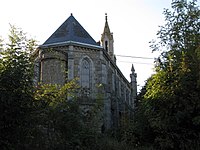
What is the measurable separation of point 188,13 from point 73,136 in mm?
10965

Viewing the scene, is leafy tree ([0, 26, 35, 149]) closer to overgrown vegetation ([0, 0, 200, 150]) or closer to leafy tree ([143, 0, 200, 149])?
overgrown vegetation ([0, 0, 200, 150])

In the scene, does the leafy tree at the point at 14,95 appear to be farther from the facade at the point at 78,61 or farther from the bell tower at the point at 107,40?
the bell tower at the point at 107,40

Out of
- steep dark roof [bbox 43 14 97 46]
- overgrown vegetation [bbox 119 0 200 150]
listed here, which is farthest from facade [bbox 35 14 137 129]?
overgrown vegetation [bbox 119 0 200 150]

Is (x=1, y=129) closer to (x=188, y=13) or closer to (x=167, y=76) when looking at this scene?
(x=167, y=76)

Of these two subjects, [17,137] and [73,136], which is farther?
[73,136]

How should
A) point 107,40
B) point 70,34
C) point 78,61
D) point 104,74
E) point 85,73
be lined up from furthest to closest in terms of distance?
point 107,40
point 70,34
point 104,74
point 85,73
point 78,61

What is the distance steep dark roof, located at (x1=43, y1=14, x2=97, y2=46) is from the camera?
3011 centimetres

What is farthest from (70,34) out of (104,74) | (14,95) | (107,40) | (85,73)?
(14,95)

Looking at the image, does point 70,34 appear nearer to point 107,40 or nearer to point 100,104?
point 107,40

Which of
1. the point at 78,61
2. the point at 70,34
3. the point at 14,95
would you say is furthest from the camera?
the point at 70,34

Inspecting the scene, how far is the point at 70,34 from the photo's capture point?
30656 millimetres

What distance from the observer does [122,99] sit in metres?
40.2

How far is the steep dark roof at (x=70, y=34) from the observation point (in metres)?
30.1

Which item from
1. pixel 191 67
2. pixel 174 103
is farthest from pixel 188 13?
pixel 174 103
